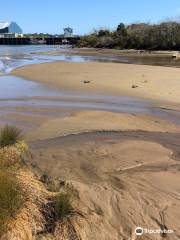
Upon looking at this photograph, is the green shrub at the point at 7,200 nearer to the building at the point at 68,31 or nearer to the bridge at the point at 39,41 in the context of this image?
the bridge at the point at 39,41

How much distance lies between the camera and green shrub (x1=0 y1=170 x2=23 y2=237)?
4.16 meters

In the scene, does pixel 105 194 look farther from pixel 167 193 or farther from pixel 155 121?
pixel 155 121

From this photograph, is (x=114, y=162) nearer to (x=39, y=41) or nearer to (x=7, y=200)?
(x=7, y=200)

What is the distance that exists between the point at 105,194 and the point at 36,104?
8.45m

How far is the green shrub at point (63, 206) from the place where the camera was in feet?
15.2

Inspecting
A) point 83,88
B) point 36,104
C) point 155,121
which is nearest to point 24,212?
point 155,121

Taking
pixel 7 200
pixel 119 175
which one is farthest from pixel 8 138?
pixel 7 200

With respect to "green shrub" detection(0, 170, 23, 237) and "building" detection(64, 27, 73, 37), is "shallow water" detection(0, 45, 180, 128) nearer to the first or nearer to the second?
"green shrub" detection(0, 170, 23, 237)

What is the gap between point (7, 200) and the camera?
14.2 ft

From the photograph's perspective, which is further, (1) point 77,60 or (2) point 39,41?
(2) point 39,41

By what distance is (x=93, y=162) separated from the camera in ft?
23.2

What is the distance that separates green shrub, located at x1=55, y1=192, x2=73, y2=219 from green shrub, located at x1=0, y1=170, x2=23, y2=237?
1.31ft

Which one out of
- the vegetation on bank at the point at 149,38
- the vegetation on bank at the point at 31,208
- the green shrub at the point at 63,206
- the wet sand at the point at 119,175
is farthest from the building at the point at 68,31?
the green shrub at the point at 63,206

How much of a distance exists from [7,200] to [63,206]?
63 cm
